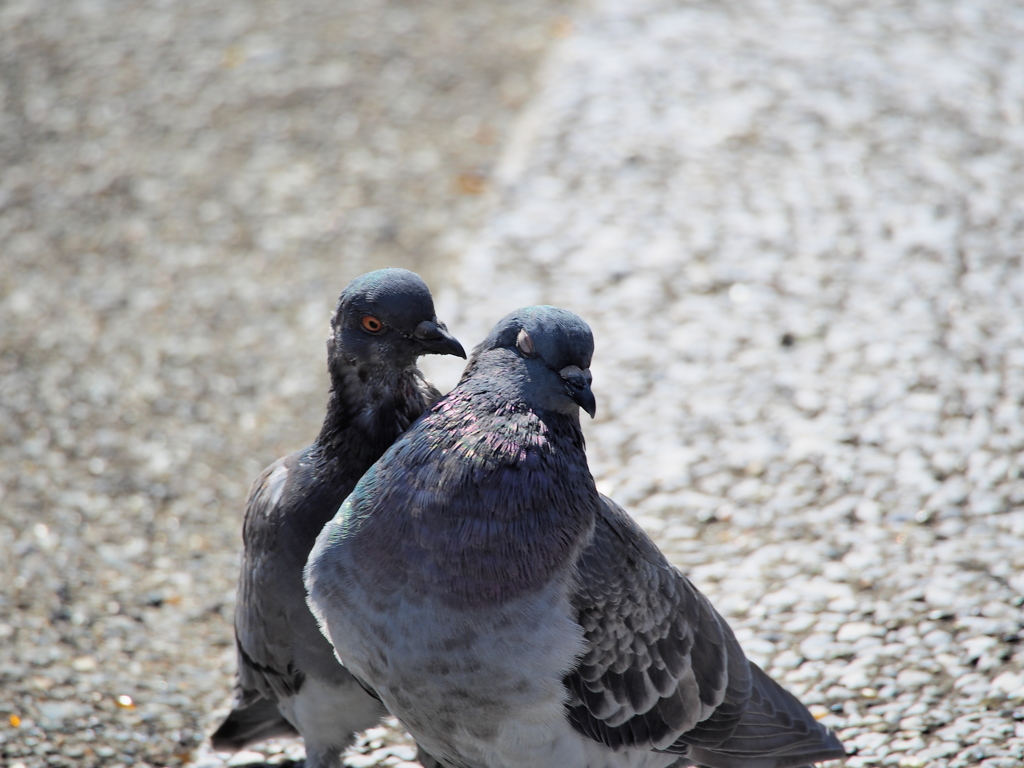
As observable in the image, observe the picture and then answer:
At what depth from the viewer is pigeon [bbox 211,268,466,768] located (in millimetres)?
3680

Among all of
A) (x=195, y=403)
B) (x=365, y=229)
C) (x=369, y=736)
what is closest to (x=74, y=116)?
(x=365, y=229)

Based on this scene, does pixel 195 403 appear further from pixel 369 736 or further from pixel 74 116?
pixel 74 116

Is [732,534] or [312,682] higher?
[312,682]

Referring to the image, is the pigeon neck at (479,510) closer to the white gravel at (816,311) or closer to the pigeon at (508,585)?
the pigeon at (508,585)

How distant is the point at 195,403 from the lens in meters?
6.46

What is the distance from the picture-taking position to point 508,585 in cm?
316

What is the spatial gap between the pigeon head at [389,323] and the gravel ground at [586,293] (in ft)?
5.63

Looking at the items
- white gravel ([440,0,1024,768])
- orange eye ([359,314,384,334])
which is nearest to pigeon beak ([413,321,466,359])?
orange eye ([359,314,384,334])

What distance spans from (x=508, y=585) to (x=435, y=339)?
91cm

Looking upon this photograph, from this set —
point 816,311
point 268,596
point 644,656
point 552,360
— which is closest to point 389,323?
point 552,360

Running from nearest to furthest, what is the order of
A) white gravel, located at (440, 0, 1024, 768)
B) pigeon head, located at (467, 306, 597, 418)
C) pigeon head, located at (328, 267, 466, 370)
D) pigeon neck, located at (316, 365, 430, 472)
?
pigeon head, located at (467, 306, 597, 418)
pigeon head, located at (328, 267, 466, 370)
pigeon neck, located at (316, 365, 430, 472)
white gravel, located at (440, 0, 1024, 768)

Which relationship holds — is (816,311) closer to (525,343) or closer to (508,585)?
(525,343)

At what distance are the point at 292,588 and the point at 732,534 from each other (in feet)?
7.74

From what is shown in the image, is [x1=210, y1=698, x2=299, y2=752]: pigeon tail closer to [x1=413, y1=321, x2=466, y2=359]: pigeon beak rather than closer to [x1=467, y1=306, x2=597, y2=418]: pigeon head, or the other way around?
[x1=413, y1=321, x2=466, y2=359]: pigeon beak
